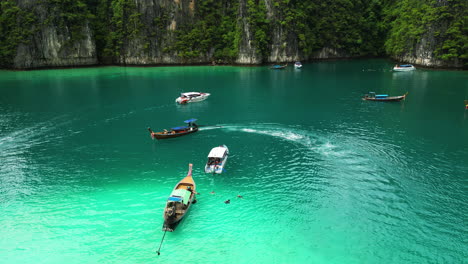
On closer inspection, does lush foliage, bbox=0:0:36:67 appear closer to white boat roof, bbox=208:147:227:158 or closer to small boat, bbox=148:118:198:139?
small boat, bbox=148:118:198:139

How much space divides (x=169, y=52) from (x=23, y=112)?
6673 cm

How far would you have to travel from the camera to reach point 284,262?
65.3 ft

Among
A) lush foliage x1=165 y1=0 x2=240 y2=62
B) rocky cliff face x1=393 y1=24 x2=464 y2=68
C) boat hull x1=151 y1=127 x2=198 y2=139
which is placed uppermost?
lush foliage x1=165 y1=0 x2=240 y2=62

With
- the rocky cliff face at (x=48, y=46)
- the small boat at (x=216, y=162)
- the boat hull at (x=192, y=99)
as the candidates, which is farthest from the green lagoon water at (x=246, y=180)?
the rocky cliff face at (x=48, y=46)

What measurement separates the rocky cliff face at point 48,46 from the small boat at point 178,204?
331ft

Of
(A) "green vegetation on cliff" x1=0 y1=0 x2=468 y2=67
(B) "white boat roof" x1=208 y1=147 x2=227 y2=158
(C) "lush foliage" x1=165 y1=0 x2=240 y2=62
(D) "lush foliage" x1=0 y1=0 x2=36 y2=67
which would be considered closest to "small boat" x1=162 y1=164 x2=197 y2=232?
(B) "white boat roof" x1=208 y1=147 x2=227 y2=158

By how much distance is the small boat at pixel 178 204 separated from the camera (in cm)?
2258

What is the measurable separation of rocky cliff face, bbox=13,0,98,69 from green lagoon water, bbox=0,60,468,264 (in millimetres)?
56409

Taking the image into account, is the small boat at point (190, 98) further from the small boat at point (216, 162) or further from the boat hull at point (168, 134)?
the small boat at point (216, 162)

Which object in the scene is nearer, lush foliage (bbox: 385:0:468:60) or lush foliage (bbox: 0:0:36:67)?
lush foliage (bbox: 385:0:468:60)

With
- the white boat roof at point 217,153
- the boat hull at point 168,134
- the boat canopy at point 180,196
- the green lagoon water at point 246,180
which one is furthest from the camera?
the boat hull at point 168,134

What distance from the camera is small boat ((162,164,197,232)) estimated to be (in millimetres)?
22575

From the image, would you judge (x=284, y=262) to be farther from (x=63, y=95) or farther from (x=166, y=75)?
(x=166, y=75)

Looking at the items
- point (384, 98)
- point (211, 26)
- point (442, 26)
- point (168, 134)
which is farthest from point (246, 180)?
point (211, 26)
